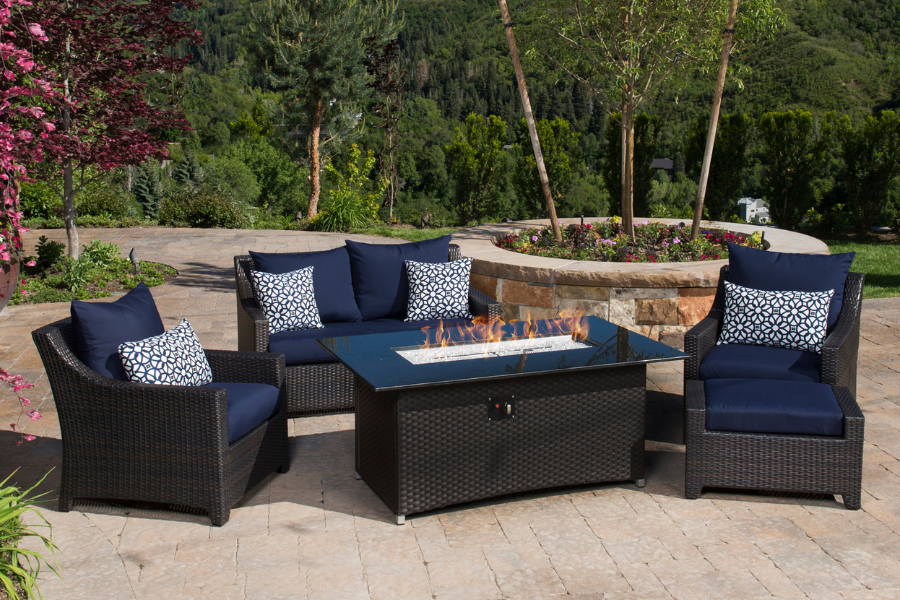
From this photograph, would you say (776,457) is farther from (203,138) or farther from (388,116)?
(203,138)

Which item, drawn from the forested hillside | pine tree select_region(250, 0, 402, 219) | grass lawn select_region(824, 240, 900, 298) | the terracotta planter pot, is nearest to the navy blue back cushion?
the forested hillside

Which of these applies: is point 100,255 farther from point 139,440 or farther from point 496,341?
point 496,341

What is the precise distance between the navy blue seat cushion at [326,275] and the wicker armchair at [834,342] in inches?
80.1

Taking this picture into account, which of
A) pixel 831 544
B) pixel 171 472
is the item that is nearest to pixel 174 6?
pixel 171 472

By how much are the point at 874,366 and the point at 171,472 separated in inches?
177

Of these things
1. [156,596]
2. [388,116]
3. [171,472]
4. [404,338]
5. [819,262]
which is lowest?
[156,596]

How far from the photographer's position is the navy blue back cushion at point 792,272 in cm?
413

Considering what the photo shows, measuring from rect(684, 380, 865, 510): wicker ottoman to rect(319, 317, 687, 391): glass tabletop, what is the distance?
35cm

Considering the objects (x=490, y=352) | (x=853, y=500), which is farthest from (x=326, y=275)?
(x=853, y=500)

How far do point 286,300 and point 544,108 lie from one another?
19.7 metres

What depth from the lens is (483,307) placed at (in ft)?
15.8

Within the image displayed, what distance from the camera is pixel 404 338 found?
3.79m


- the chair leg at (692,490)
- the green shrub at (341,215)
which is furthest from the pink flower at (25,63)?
the green shrub at (341,215)

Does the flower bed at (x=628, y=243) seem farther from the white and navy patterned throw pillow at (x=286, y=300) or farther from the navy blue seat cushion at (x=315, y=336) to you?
the white and navy patterned throw pillow at (x=286, y=300)
